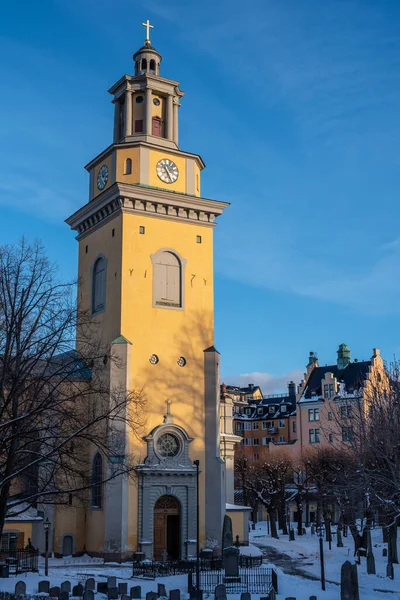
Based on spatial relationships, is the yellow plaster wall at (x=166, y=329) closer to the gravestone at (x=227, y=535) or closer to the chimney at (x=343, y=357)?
the gravestone at (x=227, y=535)

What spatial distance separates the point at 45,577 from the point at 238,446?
236 ft

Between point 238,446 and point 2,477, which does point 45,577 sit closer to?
point 2,477

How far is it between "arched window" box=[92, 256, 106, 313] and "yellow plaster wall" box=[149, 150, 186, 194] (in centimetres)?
541

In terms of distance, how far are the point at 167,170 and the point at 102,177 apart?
4.03 metres

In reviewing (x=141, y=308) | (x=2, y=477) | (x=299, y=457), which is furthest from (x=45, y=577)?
(x=299, y=457)

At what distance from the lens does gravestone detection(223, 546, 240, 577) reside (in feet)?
101

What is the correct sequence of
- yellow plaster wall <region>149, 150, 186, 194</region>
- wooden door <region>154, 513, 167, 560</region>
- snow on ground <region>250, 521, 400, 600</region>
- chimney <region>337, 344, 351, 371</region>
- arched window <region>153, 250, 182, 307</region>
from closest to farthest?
1. snow on ground <region>250, 521, 400, 600</region>
2. wooden door <region>154, 513, 167, 560</region>
3. arched window <region>153, 250, 182, 307</region>
4. yellow plaster wall <region>149, 150, 186, 194</region>
5. chimney <region>337, 344, 351, 371</region>

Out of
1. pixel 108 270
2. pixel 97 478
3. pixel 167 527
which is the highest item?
pixel 108 270

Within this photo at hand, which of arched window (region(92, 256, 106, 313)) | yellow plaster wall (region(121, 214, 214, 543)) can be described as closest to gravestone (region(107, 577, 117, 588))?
yellow plaster wall (region(121, 214, 214, 543))

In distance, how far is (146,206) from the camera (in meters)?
42.1

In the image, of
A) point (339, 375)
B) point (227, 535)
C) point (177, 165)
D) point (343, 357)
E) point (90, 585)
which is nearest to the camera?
point (90, 585)

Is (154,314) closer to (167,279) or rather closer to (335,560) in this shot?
(167,279)

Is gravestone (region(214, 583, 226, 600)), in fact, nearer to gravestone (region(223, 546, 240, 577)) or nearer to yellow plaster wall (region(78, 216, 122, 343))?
gravestone (region(223, 546, 240, 577))

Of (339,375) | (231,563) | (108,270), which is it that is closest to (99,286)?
(108,270)
